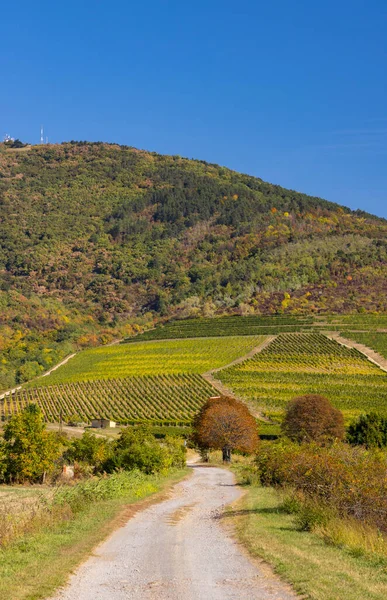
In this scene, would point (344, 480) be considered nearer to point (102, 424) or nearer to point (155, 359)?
point (102, 424)

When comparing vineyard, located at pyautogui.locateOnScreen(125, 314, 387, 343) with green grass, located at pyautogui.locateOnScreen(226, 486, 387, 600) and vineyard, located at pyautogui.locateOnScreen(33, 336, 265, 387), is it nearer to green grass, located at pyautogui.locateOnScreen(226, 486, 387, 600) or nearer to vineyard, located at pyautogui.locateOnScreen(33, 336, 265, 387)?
vineyard, located at pyautogui.locateOnScreen(33, 336, 265, 387)

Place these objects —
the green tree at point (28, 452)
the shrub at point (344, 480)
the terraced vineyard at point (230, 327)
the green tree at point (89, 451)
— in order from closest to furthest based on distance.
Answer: the shrub at point (344, 480)
the green tree at point (28, 452)
the green tree at point (89, 451)
the terraced vineyard at point (230, 327)

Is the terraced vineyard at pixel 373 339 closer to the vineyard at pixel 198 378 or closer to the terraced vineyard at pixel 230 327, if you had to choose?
the vineyard at pixel 198 378

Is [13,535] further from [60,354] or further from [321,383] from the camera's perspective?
[60,354]

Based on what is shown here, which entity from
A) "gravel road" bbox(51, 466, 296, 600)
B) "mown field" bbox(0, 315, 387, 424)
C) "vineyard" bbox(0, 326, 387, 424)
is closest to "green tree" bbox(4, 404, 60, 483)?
"gravel road" bbox(51, 466, 296, 600)

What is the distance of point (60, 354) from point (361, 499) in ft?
424

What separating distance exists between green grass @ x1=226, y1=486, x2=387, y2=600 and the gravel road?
1.13ft

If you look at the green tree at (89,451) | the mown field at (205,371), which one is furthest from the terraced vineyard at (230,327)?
the green tree at (89,451)

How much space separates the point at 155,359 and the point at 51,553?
10366 centimetres

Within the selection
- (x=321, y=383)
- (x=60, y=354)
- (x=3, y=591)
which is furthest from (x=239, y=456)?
(x=60, y=354)

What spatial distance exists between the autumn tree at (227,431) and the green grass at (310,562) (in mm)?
39707

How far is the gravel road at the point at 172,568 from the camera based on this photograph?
11141 mm

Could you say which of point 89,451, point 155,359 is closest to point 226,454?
point 89,451

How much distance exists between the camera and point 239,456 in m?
64.8
